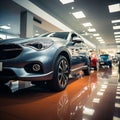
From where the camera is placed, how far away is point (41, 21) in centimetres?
880

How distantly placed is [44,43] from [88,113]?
1.20 m

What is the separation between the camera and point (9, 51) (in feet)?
6.48

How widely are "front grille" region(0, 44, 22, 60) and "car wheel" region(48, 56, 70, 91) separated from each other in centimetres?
63

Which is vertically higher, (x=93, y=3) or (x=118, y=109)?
(x=93, y=3)

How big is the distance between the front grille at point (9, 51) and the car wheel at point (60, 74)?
63 cm

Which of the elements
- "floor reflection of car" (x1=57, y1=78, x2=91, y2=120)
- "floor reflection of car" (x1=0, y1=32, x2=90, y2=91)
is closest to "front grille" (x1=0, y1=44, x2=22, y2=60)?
"floor reflection of car" (x1=0, y1=32, x2=90, y2=91)

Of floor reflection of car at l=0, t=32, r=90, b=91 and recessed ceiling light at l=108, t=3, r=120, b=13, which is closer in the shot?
floor reflection of car at l=0, t=32, r=90, b=91

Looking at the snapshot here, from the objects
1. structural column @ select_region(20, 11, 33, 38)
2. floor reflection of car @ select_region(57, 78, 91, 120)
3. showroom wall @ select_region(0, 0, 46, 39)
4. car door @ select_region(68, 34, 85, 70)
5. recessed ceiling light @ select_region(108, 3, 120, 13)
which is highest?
recessed ceiling light @ select_region(108, 3, 120, 13)

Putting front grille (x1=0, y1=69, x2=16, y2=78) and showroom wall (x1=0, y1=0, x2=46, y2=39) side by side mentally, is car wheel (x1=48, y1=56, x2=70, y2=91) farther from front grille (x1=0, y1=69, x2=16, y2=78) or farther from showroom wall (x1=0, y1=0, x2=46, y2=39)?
showroom wall (x1=0, y1=0, x2=46, y2=39)

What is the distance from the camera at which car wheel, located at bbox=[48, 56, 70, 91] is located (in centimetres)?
215

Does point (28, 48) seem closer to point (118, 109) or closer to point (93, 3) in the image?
point (118, 109)

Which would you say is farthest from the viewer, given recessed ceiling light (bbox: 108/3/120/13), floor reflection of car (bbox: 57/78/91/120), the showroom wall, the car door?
recessed ceiling light (bbox: 108/3/120/13)

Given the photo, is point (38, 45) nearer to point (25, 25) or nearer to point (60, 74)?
point (60, 74)

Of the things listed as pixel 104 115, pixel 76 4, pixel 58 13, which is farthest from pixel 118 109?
pixel 58 13
